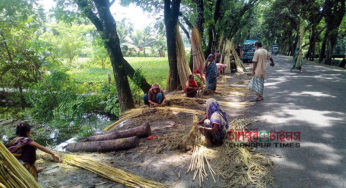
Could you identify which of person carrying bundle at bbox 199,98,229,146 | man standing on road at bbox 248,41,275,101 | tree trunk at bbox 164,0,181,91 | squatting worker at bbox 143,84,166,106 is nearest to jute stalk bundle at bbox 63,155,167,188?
person carrying bundle at bbox 199,98,229,146

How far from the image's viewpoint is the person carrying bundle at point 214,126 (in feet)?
10.4

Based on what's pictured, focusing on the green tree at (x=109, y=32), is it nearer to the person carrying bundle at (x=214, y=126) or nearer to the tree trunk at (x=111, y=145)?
the tree trunk at (x=111, y=145)

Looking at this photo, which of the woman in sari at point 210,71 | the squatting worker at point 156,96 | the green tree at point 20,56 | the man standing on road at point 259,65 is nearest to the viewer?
the man standing on road at point 259,65

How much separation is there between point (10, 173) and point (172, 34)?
6.53 metres

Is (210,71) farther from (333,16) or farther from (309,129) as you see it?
(333,16)

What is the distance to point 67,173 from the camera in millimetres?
2854

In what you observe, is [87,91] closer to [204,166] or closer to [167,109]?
[167,109]

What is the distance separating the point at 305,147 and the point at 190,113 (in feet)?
8.57

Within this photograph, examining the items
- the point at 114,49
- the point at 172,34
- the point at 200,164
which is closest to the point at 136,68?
the point at 172,34

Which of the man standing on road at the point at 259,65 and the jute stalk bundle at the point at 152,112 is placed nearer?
the jute stalk bundle at the point at 152,112

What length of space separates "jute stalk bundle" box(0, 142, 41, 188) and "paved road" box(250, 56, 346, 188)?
238 cm

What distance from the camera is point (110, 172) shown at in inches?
108

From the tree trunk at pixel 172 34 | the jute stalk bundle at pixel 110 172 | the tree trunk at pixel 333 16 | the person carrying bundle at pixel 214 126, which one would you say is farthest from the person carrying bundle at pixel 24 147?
the tree trunk at pixel 333 16

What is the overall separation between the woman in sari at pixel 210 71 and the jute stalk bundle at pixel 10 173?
5.84 m
